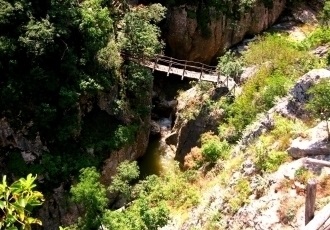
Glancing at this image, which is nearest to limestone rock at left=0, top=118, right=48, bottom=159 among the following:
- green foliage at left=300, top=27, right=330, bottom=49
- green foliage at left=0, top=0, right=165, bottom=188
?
green foliage at left=0, top=0, right=165, bottom=188

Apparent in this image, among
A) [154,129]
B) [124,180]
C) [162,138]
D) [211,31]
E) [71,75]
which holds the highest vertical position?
[211,31]

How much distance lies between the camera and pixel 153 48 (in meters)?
21.6

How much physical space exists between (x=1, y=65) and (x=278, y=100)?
37.0 ft

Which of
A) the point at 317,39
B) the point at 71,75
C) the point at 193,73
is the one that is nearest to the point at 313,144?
the point at 193,73

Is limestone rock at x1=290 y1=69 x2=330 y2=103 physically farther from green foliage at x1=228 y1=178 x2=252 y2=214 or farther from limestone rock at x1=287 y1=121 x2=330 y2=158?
green foliage at x1=228 y1=178 x2=252 y2=214

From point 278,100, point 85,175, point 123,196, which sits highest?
point 278,100

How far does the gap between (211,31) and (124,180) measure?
12905mm

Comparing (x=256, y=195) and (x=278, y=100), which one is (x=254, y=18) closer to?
(x=278, y=100)

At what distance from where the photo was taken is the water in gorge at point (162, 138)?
2261cm

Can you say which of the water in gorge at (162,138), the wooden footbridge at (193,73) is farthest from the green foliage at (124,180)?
the wooden footbridge at (193,73)

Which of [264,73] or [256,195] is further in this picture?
[264,73]

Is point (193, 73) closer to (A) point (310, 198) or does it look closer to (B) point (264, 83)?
(B) point (264, 83)

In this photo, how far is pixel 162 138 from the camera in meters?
24.3

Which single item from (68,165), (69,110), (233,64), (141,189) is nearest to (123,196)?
(141,189)
